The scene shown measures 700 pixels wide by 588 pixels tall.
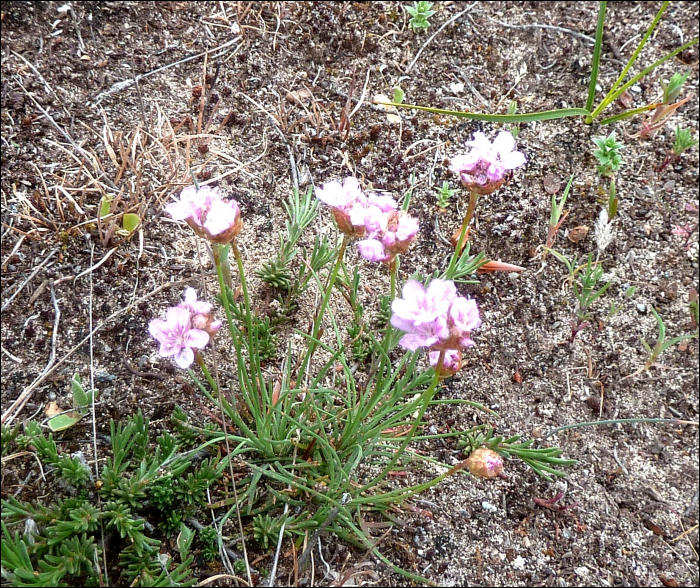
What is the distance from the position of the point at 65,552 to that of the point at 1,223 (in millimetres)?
1182

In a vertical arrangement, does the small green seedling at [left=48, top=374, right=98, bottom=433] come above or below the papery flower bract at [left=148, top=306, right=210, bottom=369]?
below

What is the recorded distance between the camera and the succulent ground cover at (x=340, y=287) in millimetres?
1656

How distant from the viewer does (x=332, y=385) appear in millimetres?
2076

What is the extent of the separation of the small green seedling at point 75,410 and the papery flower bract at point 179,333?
0.56 metres

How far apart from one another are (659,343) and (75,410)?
213 centimetres

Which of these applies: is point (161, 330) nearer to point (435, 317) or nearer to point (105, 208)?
point (435, 317)

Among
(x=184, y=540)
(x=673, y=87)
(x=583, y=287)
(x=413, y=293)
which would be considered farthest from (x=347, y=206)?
(x=673, y=87)

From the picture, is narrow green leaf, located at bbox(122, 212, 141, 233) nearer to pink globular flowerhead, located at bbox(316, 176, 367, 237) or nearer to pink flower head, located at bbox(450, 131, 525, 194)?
pink globular flowerhead, located at bbox(316, 176, 367, 237)

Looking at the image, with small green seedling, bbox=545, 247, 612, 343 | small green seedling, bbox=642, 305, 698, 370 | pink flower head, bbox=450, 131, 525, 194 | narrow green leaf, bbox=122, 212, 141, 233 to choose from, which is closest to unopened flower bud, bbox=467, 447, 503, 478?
pink flower head, bbox=450, 131, 525, 194

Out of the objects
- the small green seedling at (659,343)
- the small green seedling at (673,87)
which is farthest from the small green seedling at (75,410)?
the small green seedling at (673,87)

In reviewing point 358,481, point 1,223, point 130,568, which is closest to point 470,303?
point 358,481

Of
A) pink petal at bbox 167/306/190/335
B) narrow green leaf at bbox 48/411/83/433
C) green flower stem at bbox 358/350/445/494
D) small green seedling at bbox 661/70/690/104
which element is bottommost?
narrow green leaf at bbox 48/411/83/433

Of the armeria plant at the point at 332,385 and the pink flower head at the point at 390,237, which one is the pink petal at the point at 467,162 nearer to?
the armeria plant at the point at 332,385

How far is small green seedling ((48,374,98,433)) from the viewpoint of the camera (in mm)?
1761
